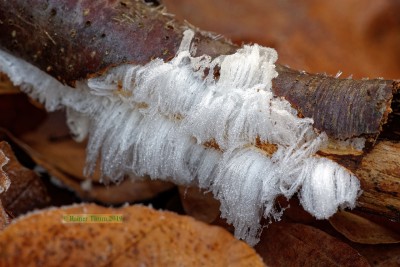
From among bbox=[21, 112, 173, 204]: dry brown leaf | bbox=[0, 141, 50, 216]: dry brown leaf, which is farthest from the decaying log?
bbox=[21, 112, 173, 204]: dry brown leaf

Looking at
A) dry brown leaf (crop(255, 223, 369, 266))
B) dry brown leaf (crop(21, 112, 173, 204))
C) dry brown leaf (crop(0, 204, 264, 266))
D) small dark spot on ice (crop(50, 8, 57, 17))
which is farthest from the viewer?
dry brown leaf (crop(21, 112, 173, 204))

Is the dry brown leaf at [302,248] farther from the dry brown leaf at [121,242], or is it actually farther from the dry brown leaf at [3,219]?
the dry brown leaf at [3,219]

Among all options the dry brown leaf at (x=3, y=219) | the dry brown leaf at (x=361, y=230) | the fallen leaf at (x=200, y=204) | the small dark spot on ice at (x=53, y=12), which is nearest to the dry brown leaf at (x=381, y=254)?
the dry brown leaf at (x=361, y=230)

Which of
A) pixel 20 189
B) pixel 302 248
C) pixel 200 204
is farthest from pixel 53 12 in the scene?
pixel 302 248

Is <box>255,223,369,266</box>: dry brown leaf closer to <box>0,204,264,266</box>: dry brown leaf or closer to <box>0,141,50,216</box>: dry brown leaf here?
<box>0,204,264,266</box>: dry brown leaf

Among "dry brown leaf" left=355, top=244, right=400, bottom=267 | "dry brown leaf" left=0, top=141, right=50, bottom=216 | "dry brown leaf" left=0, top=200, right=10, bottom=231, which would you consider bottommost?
"dry brown leaf" left=0, top=141, right=50, bottom=216

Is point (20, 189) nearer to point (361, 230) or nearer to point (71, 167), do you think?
point (71, 167)

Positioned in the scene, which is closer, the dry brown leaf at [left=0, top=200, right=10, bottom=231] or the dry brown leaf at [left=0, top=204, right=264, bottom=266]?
the dry brown leaf at [left=0, top=204, right=264, bottom=266]

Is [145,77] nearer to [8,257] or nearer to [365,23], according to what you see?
[8,257]
